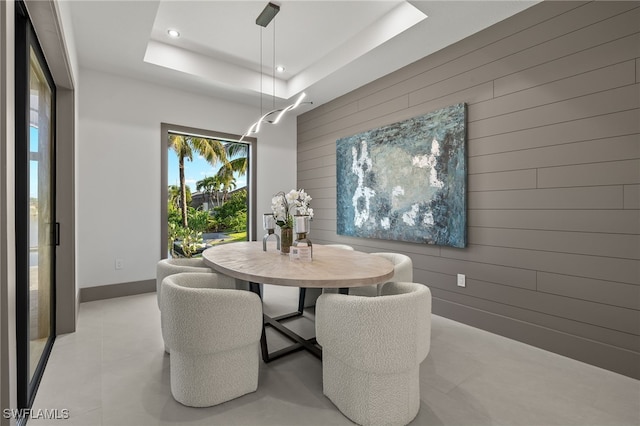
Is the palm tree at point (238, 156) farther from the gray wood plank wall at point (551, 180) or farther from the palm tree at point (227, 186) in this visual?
the gray wood plank wall at point (551, 180)

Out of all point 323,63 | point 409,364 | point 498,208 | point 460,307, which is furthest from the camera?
point 323,63

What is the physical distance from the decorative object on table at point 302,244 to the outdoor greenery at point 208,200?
288 centimetres

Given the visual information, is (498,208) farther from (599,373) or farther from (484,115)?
(599,373)

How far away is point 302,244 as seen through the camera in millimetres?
2270

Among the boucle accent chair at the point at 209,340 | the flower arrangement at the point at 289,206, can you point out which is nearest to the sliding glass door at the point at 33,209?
the boucle accent chair at the point at 209,340

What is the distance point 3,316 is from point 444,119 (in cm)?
330

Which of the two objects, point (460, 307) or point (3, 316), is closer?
point (3, 316)

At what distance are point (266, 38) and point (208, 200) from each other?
8.45ft

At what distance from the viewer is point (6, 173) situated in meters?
1.00

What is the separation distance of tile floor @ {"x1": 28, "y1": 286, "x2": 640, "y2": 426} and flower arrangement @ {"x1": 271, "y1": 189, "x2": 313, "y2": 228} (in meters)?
1.02

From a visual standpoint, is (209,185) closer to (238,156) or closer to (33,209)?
(238,156)

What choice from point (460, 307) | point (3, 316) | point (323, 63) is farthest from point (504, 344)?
point (323, 63)

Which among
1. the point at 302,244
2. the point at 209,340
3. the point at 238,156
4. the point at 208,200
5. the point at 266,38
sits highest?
the point at 266,38

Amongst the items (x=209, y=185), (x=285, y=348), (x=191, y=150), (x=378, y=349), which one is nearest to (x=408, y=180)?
(x=285, y=348)
